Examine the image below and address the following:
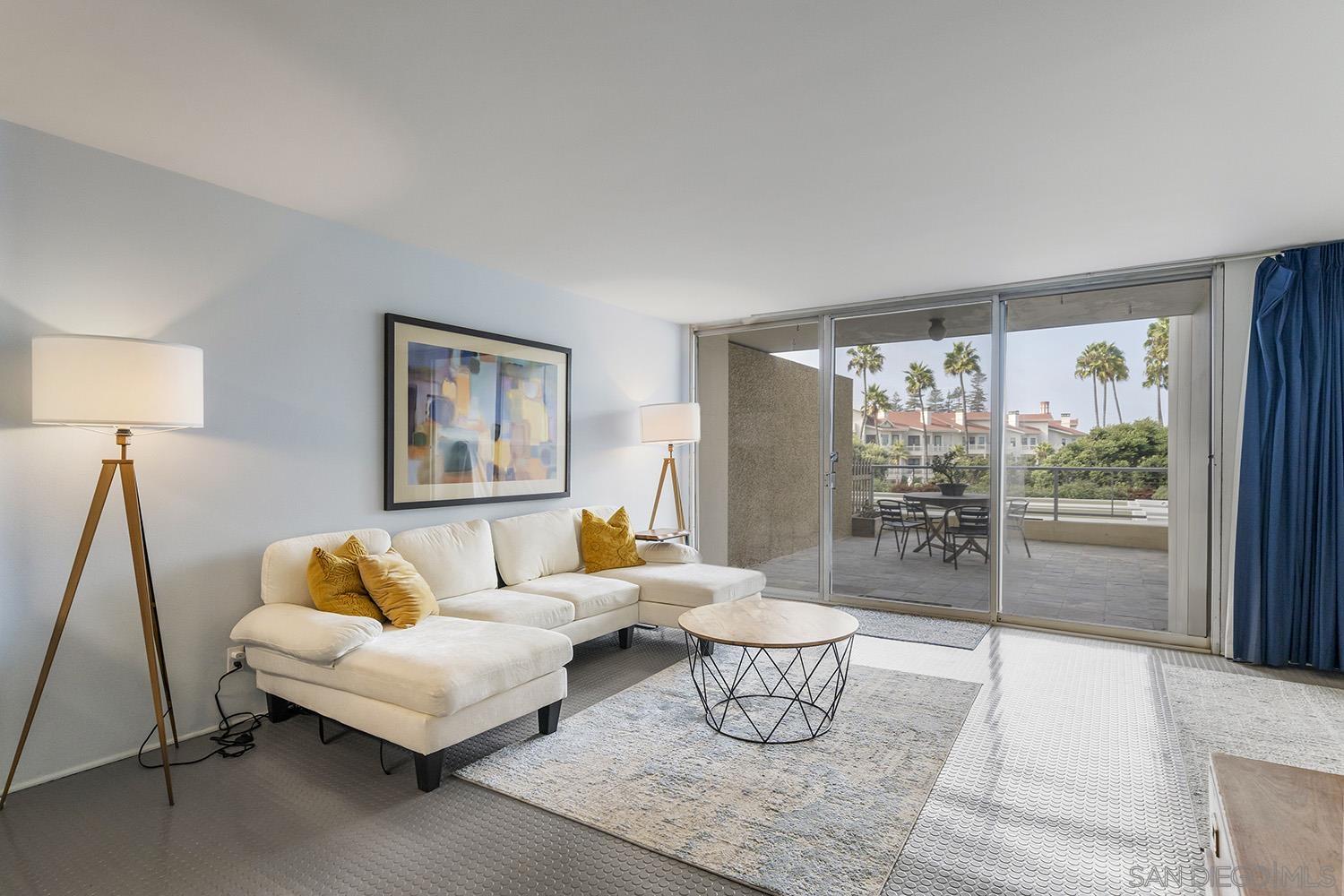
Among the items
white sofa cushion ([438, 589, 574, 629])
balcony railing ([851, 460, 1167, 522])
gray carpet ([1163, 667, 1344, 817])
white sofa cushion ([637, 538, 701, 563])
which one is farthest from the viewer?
white sofa cushion ([637, 538, 701, 563])

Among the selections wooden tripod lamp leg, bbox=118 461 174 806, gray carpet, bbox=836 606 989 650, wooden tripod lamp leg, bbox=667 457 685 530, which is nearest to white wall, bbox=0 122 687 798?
wooden tripod lamp leg, bbox=118 461 174 806

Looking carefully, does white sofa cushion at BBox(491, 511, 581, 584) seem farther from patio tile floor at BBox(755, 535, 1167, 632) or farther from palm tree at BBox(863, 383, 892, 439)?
palm tree at BBox(863, 383, 892, 439)

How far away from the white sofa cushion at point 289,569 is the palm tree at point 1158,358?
4946 millimetres

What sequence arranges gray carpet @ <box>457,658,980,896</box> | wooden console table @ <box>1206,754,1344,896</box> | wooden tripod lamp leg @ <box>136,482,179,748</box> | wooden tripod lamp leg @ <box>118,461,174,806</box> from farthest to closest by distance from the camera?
1. wooden tripod lamp leg @ <box>136,482,179,748</box>
2. wooden tripod lamp leg @ <box>118,461,174,806</box>
3. gray carpet @ <box>457,658,980,896</box>
4. wooden console table @ <box>1206,754,1344,896</box>

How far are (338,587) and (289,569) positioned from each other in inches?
10.4

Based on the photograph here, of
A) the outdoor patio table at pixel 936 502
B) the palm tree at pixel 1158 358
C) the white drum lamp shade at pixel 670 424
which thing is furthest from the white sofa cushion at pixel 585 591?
the palm tree at pixel 1158 358

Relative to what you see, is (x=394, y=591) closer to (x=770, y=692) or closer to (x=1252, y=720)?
(x=770, y=692)

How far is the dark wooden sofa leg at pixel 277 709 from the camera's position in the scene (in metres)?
3.17

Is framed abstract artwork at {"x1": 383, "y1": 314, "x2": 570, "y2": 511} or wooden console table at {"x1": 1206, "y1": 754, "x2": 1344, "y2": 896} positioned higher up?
framed abstract artwork at {"x1": 383, "y1": 314, "x2": 570, "y2": 511}

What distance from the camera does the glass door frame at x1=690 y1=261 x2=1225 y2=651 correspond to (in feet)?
13.9

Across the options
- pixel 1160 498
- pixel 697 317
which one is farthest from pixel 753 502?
pixel 1160 498

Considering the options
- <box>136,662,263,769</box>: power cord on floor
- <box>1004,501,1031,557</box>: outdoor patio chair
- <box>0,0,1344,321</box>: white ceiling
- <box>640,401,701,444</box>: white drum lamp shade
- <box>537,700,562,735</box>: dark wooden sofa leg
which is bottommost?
<box>136,662,263,769</box>: power cord on floor

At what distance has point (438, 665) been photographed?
2555 millimetres

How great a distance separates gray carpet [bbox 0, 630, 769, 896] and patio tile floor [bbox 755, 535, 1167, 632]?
363 centimetres
